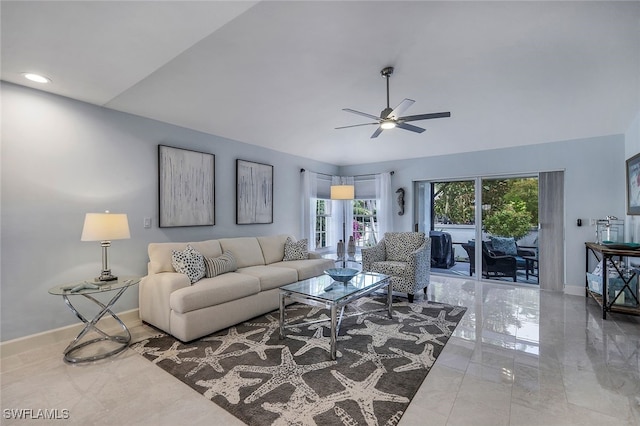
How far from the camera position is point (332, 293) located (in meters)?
2.80

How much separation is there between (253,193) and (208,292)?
2.22 meters

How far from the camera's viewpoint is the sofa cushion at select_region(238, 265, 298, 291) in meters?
3.51

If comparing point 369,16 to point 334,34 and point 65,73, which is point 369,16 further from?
point 65,73

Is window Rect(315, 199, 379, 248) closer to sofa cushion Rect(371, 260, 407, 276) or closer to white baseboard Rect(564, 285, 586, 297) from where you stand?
sofa cushion Rect(371, 260, 407, 276)

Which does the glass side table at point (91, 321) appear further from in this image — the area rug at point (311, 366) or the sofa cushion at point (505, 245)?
the sofa cushion at point (505, 245)

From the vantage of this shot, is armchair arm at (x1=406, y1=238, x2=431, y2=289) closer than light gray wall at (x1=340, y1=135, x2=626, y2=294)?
Yes

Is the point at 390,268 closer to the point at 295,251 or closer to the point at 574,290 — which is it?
the point at 295,251

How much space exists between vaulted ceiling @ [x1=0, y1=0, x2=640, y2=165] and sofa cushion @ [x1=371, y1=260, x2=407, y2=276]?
7.28ft

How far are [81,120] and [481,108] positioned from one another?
15.8 ft

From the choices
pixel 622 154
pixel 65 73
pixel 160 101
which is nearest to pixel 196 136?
pixel 160 101

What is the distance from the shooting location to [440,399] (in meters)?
1.96

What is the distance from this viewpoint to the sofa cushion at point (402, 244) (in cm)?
459

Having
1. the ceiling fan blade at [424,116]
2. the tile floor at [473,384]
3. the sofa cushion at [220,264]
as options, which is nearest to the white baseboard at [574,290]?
the tile floor at [473,384]

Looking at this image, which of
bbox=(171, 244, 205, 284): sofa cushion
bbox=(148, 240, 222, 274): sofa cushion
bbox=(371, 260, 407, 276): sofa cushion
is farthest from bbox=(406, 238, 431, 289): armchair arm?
bbox=(148, 240, 222, 274): sofa cushion
